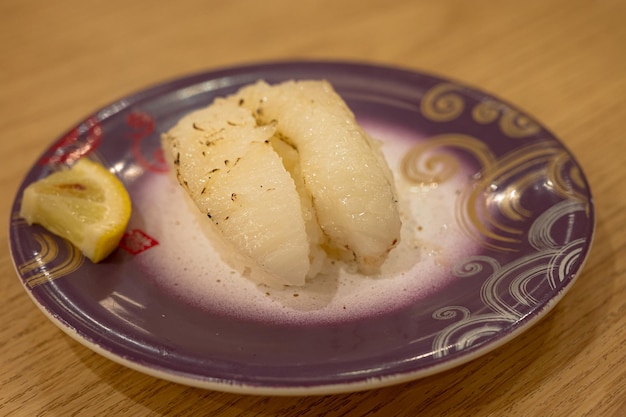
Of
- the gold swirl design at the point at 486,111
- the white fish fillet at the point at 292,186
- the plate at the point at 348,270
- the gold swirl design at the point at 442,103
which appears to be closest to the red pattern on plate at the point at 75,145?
the plate at the point at 348,270

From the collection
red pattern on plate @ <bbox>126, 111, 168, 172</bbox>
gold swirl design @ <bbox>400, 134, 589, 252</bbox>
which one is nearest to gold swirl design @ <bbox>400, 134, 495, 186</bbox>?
gold swirl design @ <bbox>400, 134, 589, 252</bbox>

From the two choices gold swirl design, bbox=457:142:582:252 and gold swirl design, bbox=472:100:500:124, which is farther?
gold swirl design, bbox=472:100:500:124

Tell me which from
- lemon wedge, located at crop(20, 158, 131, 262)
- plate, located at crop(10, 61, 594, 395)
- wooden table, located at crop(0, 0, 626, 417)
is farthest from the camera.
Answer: lemon wedge, located at crop(20, 158, 131, 262)

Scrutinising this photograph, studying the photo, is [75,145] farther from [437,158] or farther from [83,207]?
[437,158]

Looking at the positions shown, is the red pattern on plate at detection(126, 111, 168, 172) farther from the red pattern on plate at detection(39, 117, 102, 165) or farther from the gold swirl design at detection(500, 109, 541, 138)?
the gold swirl design at detection(500, 109, 541, 138)

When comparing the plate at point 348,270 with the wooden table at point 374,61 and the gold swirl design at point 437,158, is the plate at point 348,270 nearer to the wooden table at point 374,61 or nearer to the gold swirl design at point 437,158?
the gold swirl design at point 437,158

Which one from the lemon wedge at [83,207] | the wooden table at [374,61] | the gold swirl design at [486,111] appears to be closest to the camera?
the wooden table at [374,61]
